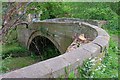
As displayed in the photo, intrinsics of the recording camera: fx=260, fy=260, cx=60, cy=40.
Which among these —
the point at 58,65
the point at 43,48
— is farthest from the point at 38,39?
the point at 58,65

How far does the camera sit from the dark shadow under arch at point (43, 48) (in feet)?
45.2

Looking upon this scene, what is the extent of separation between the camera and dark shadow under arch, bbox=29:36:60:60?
1378cm

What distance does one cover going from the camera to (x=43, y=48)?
15078 mm

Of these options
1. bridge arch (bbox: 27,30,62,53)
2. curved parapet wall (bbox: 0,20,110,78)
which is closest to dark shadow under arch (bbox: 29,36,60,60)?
bridge arch (bbox: 27,30,62,53)

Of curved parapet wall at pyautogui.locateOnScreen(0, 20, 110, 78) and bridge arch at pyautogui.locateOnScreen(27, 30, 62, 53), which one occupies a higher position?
curved parapet wall at pyautogui.locateOnScreen(0, 20, 110, 78)

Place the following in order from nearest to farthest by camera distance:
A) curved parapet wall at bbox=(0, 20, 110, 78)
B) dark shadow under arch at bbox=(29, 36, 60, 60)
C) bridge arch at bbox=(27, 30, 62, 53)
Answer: curved parapet wall at bbox=(0, 20, 110, 78) → bridge arch at bbox=(27, 30, 62, 53) → dark shadow under arch at bbox=(29, 36, 60, 60)

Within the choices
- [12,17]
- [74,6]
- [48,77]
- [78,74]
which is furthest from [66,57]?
[74,6]

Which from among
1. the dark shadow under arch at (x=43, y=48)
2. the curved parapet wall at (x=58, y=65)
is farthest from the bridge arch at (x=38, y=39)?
the curved parapet wall at (x=58, y=65)

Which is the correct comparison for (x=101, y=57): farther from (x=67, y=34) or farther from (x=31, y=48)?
(x=31, y=48)

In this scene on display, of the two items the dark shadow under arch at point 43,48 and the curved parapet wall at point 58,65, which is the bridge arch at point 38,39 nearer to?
the dark shadow under arch at point 43,48

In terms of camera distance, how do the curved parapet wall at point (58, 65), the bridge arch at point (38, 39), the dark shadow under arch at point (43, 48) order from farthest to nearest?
the dark shadow under arch at point (43, 48)
the bridge arch at point (38, 39)
the curved parapet wall at point (58, 65)

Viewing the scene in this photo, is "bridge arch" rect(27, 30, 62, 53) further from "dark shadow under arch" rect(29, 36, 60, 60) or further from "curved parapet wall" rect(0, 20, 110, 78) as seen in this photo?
"curved parapet wall" rect(0, 20, 110, 78)

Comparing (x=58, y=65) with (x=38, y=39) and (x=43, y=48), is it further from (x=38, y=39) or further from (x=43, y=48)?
(x=43, y=48)

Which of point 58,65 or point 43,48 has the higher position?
point 58,65
